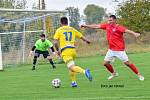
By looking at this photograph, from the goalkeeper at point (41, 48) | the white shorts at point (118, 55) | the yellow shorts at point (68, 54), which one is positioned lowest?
the goalkeeper at point (41, 48)

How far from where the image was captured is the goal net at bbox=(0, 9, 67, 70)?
30.8m

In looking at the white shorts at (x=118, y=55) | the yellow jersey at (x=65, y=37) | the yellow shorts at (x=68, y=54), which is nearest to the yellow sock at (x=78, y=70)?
the yellow shorts at (x=68, y=54)

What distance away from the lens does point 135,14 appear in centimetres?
5819

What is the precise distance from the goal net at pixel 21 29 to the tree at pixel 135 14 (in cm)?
2526

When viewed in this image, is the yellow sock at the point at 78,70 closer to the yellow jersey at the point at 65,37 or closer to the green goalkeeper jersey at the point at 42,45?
the yellow jersey at the point at 65,37

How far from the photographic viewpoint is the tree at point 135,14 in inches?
2263

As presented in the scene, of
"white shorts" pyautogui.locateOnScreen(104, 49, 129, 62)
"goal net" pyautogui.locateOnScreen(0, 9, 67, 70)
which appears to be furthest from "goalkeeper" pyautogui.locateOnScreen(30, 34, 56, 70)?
"white shorts" pyautogui.locateOnScreen(104, 49, 129, 62)

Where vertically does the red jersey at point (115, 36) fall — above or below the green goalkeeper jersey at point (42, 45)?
above

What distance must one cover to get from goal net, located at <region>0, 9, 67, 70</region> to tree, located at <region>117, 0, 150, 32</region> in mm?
25260

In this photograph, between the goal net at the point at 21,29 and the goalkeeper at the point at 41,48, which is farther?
the goal net at the point at 21,29

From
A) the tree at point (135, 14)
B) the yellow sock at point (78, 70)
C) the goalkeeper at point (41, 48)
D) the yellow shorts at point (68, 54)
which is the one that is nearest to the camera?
the yellow sock at point (78, 70)

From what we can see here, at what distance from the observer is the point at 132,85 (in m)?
15.4

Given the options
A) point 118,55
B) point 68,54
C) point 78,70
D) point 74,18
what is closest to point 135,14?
point 74,18

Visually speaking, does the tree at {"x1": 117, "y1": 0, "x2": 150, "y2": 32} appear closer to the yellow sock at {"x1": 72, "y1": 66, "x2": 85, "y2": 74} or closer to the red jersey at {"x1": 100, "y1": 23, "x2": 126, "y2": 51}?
the red jersey at {"x1": 100, "y1": 23, "x2": 126, "y2": 51}
